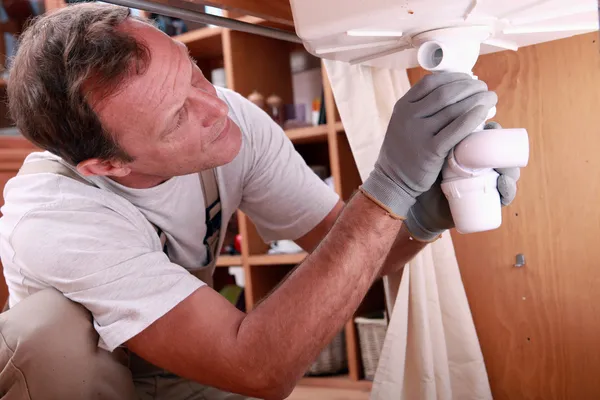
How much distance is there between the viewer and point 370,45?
2.54ft

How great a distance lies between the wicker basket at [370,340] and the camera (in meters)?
1.69

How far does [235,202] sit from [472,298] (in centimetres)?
47

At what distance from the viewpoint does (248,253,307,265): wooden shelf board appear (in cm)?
183

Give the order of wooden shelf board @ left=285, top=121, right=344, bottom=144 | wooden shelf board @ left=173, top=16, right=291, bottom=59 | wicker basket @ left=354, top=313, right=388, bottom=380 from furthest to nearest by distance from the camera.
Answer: wooden shelf board @ left=173, top=16, right=291, bottom=59 → wooden shelf board @ left=285, top=121, right=344, bottom=144 → wicker basket @ left=354, top=313, right=388, bottom=380

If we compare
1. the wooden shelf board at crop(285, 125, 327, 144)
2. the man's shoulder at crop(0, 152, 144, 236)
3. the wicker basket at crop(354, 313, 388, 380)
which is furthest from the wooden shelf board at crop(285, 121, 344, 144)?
the man's shoulder at crop(0, 152, 144, 236)

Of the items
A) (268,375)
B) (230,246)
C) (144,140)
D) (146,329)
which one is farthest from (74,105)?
(230,246)

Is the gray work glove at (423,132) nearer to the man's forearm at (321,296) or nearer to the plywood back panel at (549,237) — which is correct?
the man's forearm at (321,296)

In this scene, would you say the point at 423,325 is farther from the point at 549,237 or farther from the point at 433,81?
→ the point at 433,81

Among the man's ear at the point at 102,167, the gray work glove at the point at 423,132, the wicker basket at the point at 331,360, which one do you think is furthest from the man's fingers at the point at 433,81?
the wicker basket at the point at 331,360

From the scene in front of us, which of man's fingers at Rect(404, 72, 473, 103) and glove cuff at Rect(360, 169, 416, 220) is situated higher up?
man's fingers at Rect(404, 72, 473, 103)

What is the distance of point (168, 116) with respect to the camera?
0.88 m

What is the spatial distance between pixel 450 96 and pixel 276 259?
124cm

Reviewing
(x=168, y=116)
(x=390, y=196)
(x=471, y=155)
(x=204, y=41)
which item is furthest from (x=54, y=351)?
(x=204, y=41)

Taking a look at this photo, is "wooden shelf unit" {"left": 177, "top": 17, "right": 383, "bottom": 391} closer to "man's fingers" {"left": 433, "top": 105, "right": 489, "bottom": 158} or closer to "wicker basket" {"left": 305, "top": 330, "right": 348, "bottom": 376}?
"wicker basket" {"left": 305, "top": 330, "right": 348, "bottom": 376}
